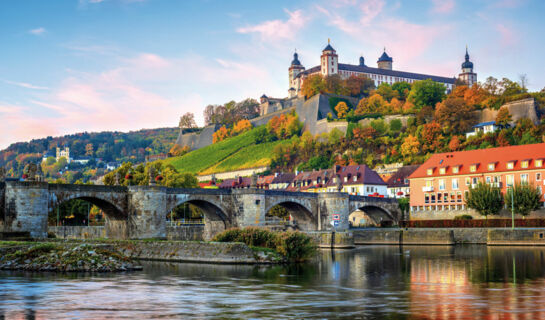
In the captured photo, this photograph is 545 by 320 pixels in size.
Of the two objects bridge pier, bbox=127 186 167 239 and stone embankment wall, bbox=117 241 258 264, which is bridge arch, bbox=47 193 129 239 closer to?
bridge pier, bbox=127 186 167 239

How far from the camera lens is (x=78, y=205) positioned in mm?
89188

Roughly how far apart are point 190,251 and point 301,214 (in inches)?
1376

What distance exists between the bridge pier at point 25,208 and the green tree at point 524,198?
48765 millimetres

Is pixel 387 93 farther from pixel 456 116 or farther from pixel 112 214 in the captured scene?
pixel 112 214

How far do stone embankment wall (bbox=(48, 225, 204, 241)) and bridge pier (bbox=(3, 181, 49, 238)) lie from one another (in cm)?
1729

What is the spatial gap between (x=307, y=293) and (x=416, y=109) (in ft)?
400

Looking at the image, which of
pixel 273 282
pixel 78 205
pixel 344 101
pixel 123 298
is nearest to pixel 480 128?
pixel 344 101

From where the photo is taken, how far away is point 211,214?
212ft

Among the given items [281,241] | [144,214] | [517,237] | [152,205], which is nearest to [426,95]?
[517,237]

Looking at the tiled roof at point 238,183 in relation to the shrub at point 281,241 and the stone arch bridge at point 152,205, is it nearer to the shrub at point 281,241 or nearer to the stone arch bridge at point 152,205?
the stone arch bridge at point 152,205

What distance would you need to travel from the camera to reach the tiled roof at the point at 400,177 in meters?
107

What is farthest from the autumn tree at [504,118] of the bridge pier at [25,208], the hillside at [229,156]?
the bridge pier at [25,208]

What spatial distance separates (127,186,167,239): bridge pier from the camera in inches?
2140

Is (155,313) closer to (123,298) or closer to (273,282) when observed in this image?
(123,298)
